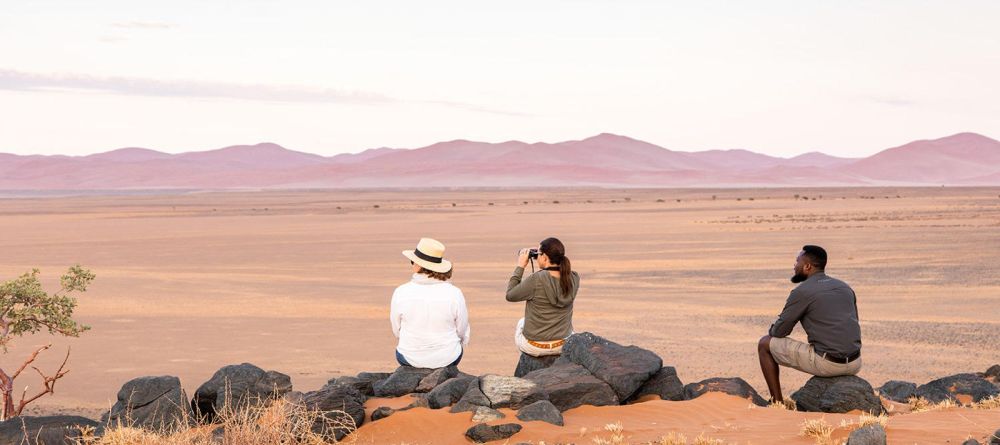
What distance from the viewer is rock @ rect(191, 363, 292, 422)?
29.0 ft

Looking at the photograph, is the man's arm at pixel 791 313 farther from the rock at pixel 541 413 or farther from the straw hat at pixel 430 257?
the straw hat at pixel 430 257

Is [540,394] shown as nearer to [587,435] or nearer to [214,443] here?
[587,435]

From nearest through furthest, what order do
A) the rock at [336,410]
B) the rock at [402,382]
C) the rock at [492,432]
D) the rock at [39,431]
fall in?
the rock at [492,432]
the rock at [336,410]
the rock at [39,431]
the rock at [402,382]

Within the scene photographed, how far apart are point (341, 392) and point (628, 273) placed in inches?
642

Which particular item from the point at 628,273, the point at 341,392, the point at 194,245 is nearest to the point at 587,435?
the point at 341,392

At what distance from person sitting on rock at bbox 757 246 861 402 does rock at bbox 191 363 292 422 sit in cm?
421

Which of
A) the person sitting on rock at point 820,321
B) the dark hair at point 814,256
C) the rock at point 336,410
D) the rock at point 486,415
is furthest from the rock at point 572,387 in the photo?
the dark hair at point 814,256

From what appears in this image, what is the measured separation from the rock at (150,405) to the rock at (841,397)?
5.06 metres

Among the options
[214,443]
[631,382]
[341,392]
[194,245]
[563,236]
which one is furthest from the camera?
[563,236]

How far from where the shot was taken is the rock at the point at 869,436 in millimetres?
6461

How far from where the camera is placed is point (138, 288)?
22406mm

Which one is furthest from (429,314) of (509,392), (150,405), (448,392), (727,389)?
(727,389)

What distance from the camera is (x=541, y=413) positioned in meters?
8.05

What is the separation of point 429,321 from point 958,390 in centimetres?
483
